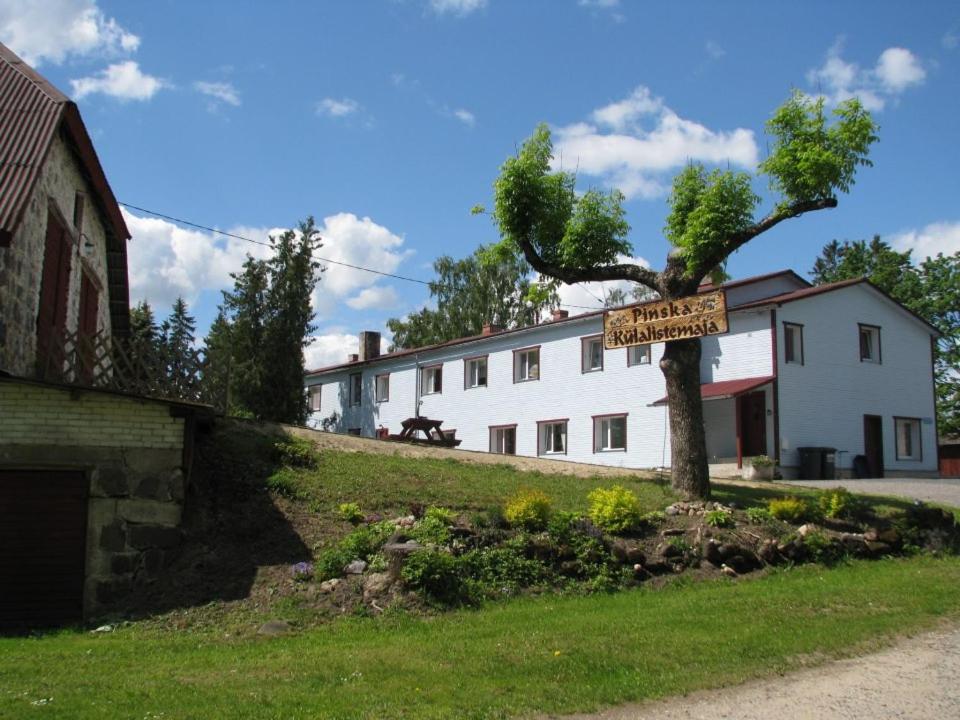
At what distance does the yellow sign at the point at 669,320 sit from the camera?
1563cm

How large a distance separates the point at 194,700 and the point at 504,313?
48.2 metres

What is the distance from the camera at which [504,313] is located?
54.2m

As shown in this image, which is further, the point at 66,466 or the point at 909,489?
the point at 909,489

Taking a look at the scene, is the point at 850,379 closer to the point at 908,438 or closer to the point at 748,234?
the point at 908,438

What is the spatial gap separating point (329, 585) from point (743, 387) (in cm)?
1877

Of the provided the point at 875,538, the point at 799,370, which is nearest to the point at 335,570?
the point at 875,538


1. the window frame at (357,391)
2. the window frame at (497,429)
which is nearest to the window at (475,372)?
the window frame at (497,429)

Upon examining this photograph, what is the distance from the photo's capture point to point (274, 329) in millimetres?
36875

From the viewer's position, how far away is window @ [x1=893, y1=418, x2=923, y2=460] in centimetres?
3072

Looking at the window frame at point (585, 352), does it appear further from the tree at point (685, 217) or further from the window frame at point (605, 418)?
the tree at point (685, 217)

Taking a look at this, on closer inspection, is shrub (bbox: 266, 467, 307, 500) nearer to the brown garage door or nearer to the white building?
the brown garage door

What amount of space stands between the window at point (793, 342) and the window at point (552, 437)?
8.76 metres

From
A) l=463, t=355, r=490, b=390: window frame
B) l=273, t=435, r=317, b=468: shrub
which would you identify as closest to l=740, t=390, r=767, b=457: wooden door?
l=463, t=355, r=490, b=390: window frame

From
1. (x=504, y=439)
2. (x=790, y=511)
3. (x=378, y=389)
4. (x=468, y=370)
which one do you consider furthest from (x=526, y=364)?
(x=790, y=511)
